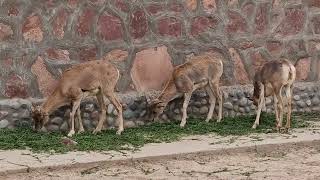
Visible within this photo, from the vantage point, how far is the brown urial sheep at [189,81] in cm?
1091

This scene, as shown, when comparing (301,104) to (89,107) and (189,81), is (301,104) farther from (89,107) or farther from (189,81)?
(89,107)

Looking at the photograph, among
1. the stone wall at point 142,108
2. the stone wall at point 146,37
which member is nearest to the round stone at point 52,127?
the stone wall at point 142,108

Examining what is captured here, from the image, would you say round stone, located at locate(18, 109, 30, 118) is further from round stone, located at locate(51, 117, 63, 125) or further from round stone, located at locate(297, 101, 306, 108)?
round stone, located at locate(297, 101, 306, 108)

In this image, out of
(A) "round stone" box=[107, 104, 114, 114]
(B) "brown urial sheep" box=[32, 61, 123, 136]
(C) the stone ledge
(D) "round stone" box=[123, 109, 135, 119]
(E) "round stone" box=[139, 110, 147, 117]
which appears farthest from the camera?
(E) "round stone" box=[139, 110, 147, 117]

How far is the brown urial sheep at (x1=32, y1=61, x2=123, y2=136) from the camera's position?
10.0 metres

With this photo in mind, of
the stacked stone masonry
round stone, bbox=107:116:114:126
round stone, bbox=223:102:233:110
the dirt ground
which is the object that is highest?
the stacked stone masonry

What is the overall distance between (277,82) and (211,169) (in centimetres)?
286

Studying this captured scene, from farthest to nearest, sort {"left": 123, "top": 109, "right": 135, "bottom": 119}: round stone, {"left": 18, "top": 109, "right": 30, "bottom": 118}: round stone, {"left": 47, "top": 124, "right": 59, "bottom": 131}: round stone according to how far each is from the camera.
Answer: {"left": 123, "top": 109, "right": 135, "bottom": 119}: round stone → {"left": 47, "top": 124, "right": 59, "bottom": 131}: round stone → {"left": 18, "top": 109, "right": 30, "bottom": 118}: round stone

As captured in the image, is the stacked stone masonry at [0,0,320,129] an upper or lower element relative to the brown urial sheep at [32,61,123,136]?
upper

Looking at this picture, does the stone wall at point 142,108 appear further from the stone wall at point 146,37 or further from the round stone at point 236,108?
the stone wall at point 146,37

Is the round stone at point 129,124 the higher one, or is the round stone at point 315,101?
the round stone at point 315,101

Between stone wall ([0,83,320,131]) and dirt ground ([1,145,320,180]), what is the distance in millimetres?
2250

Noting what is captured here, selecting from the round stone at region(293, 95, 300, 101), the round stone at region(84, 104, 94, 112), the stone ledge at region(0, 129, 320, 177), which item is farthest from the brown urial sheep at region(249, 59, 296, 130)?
the round stone at region(84, 104, 94, 112)

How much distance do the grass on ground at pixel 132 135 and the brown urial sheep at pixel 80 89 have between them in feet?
0.81
